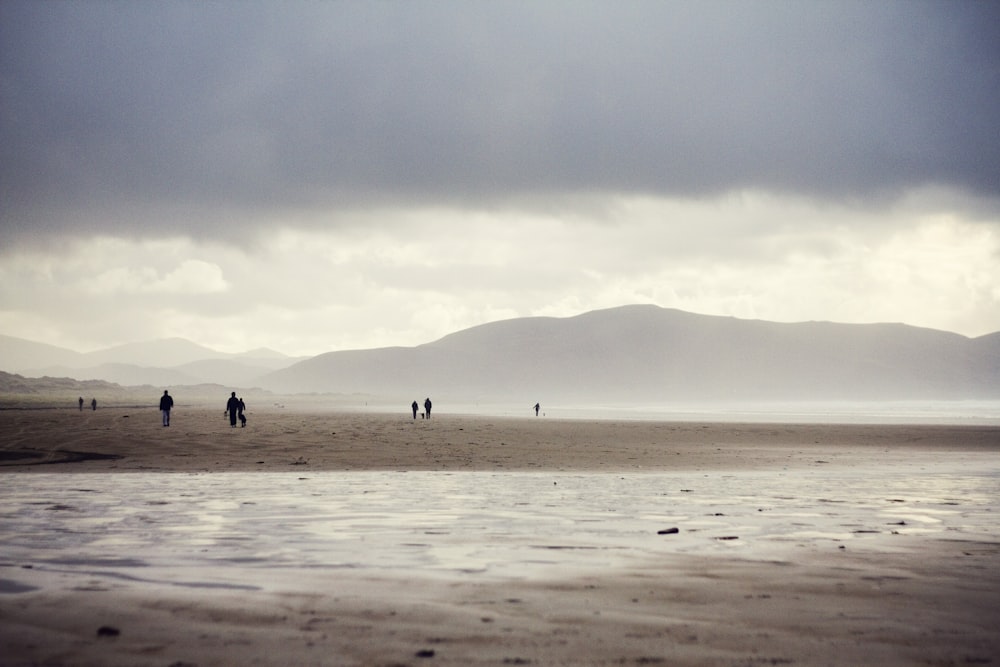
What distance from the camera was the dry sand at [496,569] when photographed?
6.15 m

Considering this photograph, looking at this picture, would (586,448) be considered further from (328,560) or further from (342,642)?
(342,642)

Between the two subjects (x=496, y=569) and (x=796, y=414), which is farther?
(x=796, y=414)

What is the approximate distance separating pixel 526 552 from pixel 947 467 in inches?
854

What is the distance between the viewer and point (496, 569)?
9.12 metres

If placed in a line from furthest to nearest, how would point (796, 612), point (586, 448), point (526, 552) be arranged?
point (586, 448), point (526, 552), point (796, 612)

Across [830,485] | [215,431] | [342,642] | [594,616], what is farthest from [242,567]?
[215,431]

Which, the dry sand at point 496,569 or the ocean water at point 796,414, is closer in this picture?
the dry sand at point 496,569

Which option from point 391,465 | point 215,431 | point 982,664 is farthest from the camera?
point 215,431

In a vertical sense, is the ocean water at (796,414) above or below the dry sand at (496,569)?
below

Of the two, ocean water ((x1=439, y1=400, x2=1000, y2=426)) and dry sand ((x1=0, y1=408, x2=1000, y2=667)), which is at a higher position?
dry sand ((x1=0, y1=408, x2=1000, y2=667))

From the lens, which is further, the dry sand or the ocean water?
the ocean water

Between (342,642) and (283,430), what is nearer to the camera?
(342,642)

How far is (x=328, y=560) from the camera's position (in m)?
9.55

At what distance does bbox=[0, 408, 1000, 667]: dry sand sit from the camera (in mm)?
6152
